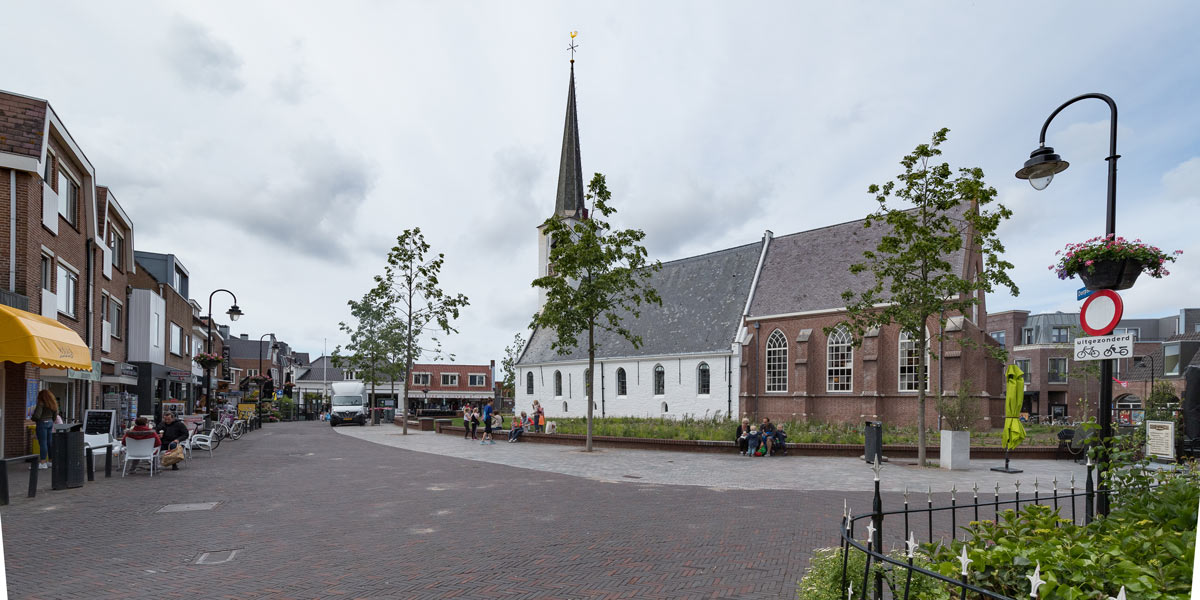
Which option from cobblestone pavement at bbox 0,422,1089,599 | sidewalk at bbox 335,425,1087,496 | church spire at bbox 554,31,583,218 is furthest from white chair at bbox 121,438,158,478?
church spire at bbox 554,31,583,218

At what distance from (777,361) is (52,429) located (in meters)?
32.6

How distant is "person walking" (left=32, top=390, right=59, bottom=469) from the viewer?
1619 centimetres

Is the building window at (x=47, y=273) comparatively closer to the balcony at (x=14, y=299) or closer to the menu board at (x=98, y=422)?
the balcony at (x=14, y=299)

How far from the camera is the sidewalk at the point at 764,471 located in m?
14.2

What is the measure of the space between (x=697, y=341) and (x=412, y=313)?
59.1ft

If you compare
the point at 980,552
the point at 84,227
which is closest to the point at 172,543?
the point at 980,552

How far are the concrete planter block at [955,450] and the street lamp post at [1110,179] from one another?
10.6 metres

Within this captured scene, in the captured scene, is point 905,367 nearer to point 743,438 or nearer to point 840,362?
point 840,362

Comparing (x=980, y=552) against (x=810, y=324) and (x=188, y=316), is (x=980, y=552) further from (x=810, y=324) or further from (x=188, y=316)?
(x=188, y=316)

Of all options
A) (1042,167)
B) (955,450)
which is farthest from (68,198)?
(955,450)

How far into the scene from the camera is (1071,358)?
51938 mm

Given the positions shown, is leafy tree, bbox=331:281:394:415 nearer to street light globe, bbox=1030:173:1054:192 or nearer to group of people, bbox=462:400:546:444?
group of people, bbox=462:400:546:444

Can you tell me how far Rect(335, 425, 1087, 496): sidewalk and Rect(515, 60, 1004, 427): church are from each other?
13.2 meters

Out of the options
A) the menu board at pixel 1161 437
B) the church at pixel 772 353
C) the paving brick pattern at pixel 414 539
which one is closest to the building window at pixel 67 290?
the paving brick pattern at pixel 414 539
